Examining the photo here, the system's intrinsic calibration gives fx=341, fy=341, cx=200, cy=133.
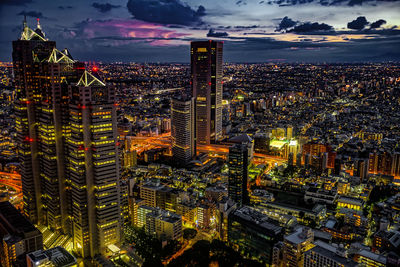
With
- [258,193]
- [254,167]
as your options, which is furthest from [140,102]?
[258,193]

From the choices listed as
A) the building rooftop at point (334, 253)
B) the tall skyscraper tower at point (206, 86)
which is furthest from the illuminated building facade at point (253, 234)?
the tall skyscraper tower at point (206, 86)

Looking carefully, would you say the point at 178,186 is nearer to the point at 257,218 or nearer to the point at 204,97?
the point at 257,218

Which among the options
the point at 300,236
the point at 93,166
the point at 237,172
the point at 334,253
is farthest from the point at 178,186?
the point at 334,253

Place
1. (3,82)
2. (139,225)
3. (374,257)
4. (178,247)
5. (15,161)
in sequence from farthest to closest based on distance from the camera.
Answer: (3,82) → (15,161) → (139,225) → (178,247) → (374,257)

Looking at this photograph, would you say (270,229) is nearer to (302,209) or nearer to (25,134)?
(302,209)

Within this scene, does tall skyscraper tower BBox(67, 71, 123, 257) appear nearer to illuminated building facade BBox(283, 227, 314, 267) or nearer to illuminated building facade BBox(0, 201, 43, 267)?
illuminated building facade BBox(0, 201, 43, 267)

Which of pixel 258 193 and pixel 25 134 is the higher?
pixel 25 134

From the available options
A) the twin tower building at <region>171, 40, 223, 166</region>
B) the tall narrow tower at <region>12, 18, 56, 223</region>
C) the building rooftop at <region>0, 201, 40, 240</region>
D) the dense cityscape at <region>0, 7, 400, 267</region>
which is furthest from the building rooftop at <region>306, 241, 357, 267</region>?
the twin tower building at <region>171, 40, 223, 166</region>

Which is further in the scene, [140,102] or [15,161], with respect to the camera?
[140,102]
